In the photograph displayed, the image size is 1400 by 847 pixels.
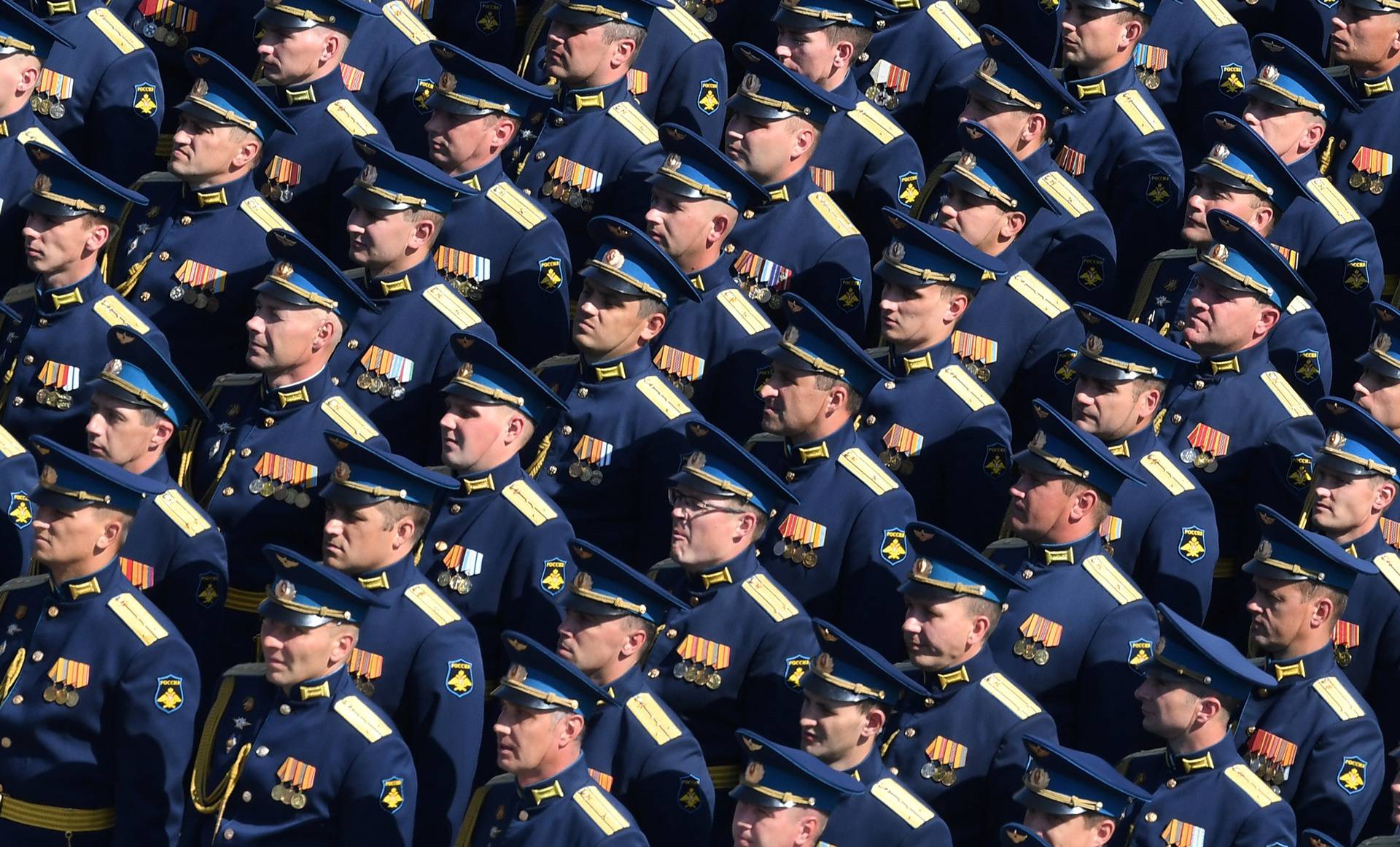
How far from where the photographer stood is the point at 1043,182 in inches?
623

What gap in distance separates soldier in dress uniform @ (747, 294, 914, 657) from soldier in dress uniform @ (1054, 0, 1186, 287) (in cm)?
264

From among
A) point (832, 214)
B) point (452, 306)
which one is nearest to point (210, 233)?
point (452, 306)

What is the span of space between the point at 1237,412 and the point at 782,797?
385cm

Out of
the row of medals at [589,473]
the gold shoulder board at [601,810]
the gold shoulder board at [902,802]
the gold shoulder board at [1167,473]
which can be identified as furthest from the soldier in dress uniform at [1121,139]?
the gold shoulder board at [601,810]

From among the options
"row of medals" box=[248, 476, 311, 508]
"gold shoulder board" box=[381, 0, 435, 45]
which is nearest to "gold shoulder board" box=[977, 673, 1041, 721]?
"row of medals" box=[248, 476, 311, 508]

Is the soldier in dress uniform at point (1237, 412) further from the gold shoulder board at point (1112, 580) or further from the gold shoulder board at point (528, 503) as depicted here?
the gold shoulder board at point (528, 503)

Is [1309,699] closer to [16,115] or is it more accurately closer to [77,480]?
[77,480]

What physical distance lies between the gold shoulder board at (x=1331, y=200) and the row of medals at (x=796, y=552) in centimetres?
350

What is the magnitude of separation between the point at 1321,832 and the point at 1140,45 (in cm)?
495

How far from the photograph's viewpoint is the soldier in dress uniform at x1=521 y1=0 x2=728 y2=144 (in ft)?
52.9

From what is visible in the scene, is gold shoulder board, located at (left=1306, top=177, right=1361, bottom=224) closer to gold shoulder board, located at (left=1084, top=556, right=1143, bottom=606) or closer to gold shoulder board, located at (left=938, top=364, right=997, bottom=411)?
gold shoulder board, located at (left=938, top=364, right=997, bottom=411)

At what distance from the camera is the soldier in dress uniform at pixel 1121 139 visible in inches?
640

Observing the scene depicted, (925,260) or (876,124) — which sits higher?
(925,260)

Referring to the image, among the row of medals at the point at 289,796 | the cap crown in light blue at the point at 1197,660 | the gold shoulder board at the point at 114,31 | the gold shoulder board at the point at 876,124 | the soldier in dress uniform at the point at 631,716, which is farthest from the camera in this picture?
the gold shoulder board at the point at 876,124
